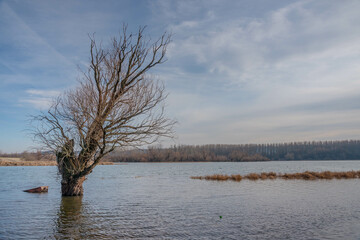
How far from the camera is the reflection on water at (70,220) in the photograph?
1094 centimetres

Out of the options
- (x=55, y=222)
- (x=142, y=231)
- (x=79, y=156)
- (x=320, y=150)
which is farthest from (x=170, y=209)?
(x=320, y=150)

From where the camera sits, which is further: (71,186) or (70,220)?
(71,186)

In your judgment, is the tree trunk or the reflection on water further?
the tree trunk

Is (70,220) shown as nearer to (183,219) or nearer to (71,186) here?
(183,219)

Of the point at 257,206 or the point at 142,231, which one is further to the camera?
the point at 257,206

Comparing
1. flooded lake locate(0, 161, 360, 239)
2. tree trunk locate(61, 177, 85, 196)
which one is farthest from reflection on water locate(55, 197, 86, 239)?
tree trunk locate(61, 177, 85, 196)

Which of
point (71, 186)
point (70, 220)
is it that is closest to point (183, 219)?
point (70, 220)

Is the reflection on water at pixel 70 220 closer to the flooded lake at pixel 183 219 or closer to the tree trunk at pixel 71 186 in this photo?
the flooded lake at pixel 183 219

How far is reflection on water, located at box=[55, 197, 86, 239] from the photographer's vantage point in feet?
35.9

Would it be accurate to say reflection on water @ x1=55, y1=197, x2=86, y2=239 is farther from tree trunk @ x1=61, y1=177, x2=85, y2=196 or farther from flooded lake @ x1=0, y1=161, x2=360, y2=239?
tree trunk @ x1=61, y1=177, x2=85, y2=196

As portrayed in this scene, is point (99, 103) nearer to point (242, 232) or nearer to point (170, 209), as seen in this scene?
point (170, 209)

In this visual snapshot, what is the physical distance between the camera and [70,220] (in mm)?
13484

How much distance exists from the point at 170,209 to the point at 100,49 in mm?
10459

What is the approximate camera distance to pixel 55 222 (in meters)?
13.0
